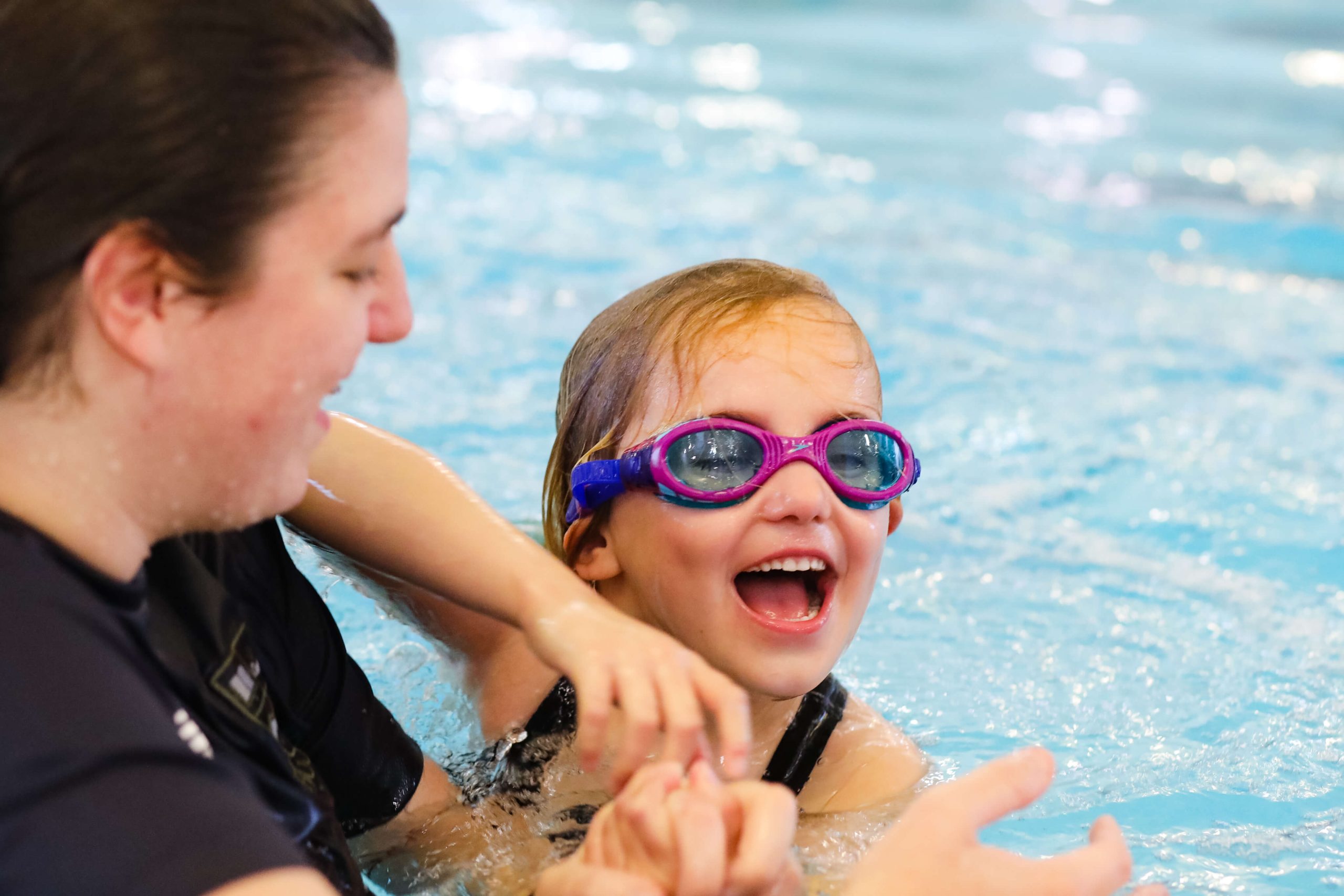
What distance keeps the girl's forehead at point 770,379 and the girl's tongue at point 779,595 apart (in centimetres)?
25

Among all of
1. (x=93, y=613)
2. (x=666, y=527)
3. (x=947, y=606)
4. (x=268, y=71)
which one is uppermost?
(x=268, y=71)

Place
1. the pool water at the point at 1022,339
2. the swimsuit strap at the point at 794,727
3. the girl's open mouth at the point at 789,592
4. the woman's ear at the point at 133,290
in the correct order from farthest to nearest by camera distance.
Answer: the pool water at the point at 1022,339
the swimsuit strap at the point at 794,727
the girl's open mouth at the point at 789,592
the woman's ear at the point at 133,290

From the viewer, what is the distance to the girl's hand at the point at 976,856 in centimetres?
140

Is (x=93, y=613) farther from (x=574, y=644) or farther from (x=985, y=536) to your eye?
(x=985, y=536)

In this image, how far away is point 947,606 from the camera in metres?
3.86

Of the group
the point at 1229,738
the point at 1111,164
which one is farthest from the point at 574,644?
the point at 1111,164

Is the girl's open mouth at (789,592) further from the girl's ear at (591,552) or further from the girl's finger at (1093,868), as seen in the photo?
the girl's finger at (1093,868)

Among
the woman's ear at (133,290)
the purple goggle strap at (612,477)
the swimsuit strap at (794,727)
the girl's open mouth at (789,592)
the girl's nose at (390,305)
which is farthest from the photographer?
the swimsuit strap at (794,727)

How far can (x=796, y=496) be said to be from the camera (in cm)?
226

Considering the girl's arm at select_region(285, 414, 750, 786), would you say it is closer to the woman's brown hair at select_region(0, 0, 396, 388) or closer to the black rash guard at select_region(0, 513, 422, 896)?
the black rash guard at select_region(0, 513, 422, 896)

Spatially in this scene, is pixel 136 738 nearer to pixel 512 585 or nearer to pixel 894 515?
pixel 512 585

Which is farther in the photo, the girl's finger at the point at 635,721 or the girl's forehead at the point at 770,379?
the girl's forehead at the point at 770,379

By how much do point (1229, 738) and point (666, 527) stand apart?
1.49 meters

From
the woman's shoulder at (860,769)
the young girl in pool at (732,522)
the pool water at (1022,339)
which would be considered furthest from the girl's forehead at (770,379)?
the pool water at (1022,339)
